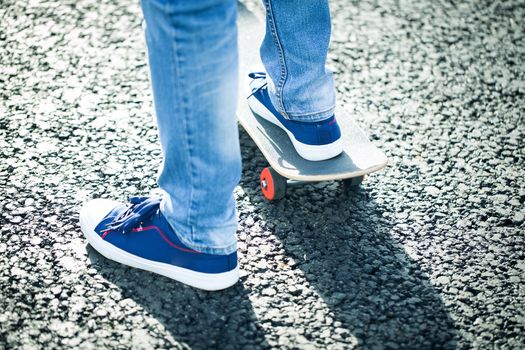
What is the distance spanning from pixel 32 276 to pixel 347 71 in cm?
174

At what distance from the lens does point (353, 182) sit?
2.37m

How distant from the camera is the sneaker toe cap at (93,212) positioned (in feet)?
6.79

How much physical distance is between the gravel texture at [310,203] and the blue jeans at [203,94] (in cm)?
28

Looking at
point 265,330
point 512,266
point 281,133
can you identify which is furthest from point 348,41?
point 265,330

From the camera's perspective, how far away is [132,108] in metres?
2.76

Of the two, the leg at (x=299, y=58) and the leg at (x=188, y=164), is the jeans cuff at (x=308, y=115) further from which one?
the leg at (x=188, y=164)

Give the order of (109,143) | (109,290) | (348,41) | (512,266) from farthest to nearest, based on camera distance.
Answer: (348,41) < (109,143) < (512,266) < (109,290)

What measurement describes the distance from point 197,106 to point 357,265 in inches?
33.9

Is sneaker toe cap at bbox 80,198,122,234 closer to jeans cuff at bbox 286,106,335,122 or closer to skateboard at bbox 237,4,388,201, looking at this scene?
skateboard at bbox 237,4,388,201

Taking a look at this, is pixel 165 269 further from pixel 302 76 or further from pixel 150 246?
pixel 302 76

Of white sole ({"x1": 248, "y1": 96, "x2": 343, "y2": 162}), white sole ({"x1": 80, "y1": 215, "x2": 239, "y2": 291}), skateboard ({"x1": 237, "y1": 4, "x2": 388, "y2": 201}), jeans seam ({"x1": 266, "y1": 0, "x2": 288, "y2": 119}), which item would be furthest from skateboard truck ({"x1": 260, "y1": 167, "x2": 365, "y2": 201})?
white sole ({"x1": 80, "y1": 215, "x2": 239, "y2": 291})

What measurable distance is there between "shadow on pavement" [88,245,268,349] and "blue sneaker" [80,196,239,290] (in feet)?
0.10

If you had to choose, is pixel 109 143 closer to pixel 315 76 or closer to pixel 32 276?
pixel 32 276

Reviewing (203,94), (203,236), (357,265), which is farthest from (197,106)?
(357,265)
